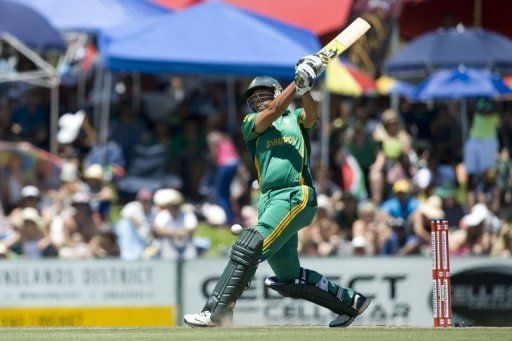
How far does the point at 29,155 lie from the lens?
1905 centimetres

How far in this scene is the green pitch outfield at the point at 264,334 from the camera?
977 centimetres

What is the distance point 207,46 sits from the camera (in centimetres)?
2016

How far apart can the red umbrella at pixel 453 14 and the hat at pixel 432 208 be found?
20.8 feet

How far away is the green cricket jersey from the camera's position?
10680 millimetres

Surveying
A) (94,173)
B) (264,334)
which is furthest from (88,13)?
(264,334)

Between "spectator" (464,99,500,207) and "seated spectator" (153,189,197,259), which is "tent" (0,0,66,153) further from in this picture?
"spectator" (464,99,500,207)

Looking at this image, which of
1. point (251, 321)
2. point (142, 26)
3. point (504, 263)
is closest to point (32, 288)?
point (251, 321)

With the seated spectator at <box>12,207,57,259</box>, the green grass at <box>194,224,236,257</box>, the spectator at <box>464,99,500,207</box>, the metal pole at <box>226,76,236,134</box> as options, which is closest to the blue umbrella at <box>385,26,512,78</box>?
the spectator at <box>464,99,500,207</box>

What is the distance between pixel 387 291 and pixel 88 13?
8081mm

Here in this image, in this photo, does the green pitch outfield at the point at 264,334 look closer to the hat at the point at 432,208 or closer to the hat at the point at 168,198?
the hat at the point at 168,198

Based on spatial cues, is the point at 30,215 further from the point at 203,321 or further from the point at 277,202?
the point at 277,202

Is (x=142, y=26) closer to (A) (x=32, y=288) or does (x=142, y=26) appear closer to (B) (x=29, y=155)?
(B) (x=29, y=155)

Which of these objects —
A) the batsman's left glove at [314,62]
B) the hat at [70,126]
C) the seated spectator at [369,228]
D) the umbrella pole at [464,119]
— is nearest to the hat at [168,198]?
the seated spectator at [369,228]

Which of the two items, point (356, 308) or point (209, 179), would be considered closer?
point (356, 308)
